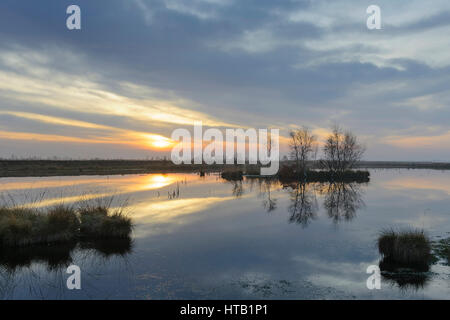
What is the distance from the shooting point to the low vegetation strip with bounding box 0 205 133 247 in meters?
15.8

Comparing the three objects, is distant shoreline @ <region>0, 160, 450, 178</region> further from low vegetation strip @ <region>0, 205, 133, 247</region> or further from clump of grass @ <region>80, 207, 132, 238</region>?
clump of grass @ <region>80, 207, 132, 238</region>

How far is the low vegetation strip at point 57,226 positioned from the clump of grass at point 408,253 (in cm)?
1339

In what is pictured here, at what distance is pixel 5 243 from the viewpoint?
50.6ft

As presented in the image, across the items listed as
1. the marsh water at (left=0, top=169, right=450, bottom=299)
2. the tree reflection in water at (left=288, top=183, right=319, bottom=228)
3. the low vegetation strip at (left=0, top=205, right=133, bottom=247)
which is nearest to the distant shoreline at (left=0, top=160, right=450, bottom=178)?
the marsh water at (left=0, top=169, right=450, bottom=299)

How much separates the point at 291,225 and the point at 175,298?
45.3 ft

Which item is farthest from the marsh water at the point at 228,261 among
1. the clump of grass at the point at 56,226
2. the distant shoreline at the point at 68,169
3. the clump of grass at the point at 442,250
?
the distant shoreline at the point at 68,169

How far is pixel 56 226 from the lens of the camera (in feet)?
55.4

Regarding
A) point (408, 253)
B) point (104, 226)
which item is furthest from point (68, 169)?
point (408, 253)

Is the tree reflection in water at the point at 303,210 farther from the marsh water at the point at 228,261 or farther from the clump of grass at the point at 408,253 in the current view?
the clump of grass at the point at 408,253

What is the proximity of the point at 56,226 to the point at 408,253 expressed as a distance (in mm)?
17112

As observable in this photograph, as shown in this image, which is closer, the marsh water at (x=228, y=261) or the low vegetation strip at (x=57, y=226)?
the marsh water at (x=228, y=261)

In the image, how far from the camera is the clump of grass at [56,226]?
15.8 meters
